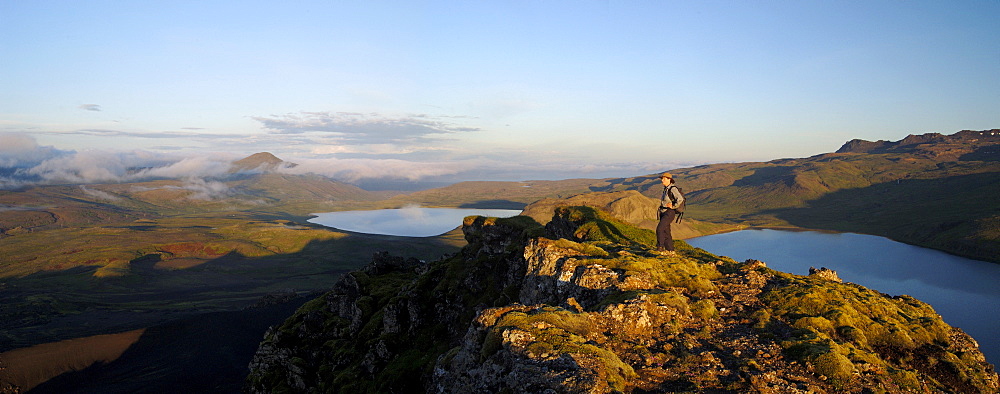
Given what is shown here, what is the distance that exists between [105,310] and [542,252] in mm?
179570

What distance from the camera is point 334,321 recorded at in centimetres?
4425

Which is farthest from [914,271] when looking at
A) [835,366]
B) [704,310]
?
[835,366]

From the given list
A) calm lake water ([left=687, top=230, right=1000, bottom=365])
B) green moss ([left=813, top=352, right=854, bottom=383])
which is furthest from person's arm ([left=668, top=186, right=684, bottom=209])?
calm lake water ([left=687, top=230, right=1000, bottom=365])

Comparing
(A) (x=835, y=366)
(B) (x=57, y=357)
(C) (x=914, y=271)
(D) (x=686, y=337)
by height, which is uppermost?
(A) (x=835, y=366)

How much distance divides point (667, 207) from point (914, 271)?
16120cm

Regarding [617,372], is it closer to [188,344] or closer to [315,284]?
[188,344]

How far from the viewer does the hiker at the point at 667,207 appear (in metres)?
23.1

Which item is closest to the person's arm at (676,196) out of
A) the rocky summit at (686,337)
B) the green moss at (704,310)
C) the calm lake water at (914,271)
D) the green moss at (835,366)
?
the rocky summit at (686,337)

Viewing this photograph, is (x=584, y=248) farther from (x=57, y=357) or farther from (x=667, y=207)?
(x=57, y=357)

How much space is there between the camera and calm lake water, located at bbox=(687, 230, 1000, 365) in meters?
89.3

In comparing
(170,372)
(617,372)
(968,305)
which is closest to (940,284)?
(968,305)

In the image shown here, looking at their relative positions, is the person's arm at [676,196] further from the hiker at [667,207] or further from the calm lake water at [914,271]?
the calm lake water at [914,271]

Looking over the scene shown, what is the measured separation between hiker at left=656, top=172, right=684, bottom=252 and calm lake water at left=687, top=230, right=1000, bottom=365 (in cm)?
7277

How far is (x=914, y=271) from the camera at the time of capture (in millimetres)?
138500
